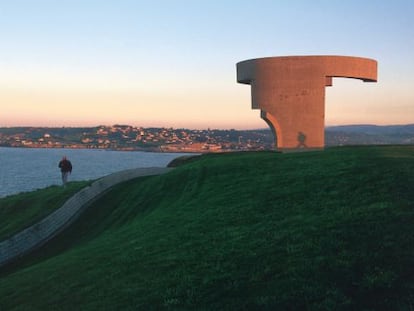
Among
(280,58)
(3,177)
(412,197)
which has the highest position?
(280,58)

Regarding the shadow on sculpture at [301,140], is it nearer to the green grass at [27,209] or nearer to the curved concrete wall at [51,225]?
the curved concrete wall at [51,225]

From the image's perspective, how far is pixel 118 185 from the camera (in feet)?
94.7

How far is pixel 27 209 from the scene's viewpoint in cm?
2494

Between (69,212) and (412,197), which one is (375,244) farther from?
(69,212)

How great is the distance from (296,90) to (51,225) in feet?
63.9

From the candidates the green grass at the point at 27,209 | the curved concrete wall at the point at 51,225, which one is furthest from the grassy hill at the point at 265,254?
the green grass at the point at 27,209

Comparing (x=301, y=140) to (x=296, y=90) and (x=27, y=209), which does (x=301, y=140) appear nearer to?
(x=296, y=90)

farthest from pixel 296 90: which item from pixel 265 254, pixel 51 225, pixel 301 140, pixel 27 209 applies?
pixel 265 254

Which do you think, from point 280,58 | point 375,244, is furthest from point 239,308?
point 280,58

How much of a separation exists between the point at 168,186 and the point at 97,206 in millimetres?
4239

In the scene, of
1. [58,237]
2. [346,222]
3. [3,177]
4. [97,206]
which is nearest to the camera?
[346,222]

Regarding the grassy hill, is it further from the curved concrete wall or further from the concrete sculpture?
the concrete sculpture

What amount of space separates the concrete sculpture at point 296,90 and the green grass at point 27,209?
15.3 m

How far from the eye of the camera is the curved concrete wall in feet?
61.8
